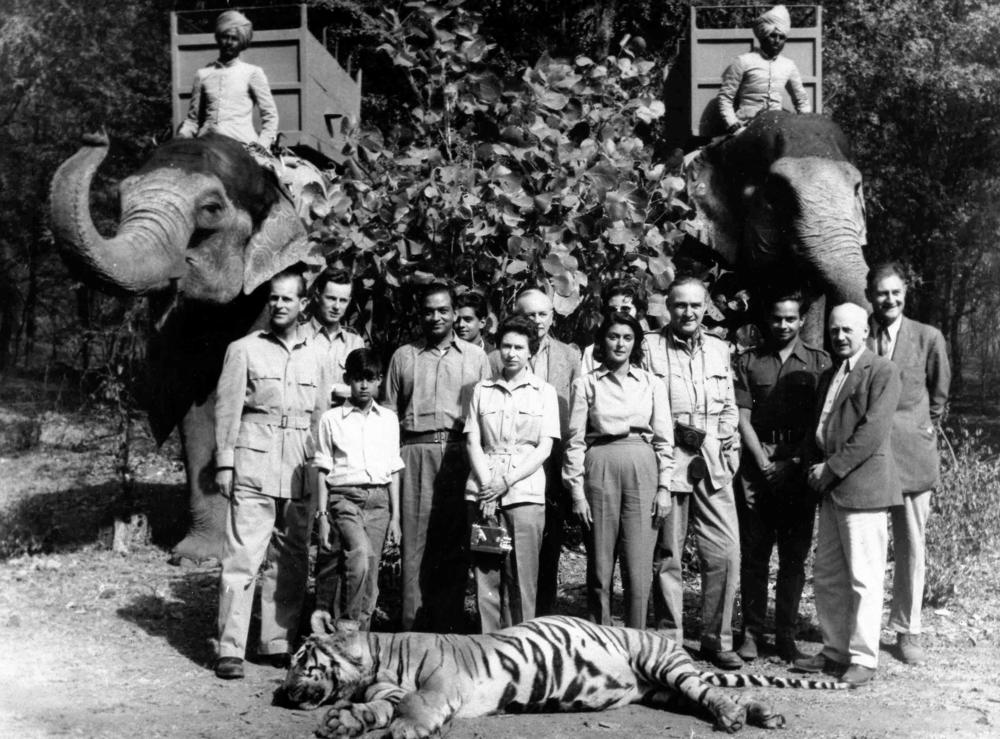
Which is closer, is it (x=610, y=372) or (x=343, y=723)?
(x=343, y=723)

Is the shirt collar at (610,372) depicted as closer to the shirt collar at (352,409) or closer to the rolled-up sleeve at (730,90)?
the shirt collar at (352,409)

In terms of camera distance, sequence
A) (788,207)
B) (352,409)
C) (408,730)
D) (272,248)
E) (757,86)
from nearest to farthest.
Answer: (408,730) → (352,409) → (272,248) → (788,207) → (757,86)

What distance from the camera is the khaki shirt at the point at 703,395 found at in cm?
634

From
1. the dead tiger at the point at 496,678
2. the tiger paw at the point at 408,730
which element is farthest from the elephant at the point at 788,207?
the tiger paw at the point at 408,730

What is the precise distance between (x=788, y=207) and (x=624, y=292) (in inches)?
105

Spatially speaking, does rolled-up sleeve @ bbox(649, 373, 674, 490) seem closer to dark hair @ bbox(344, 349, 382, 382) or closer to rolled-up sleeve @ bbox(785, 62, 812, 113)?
dark hair @ bbox(344, 349, 382, 382)

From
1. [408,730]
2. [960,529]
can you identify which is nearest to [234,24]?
[408,730]

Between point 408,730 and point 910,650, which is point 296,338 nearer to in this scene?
point 408,730

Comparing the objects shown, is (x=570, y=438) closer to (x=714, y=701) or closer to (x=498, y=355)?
(x=498, y=355)

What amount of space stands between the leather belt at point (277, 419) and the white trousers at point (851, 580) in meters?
2.62

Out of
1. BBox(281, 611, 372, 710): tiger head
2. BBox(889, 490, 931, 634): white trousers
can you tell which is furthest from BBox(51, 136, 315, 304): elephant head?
BBox(889, 490, 931, 634): white trousers

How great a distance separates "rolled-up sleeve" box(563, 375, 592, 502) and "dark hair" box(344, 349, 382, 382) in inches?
37.9

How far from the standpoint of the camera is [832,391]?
20.6 ft

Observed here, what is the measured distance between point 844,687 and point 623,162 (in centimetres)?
311
